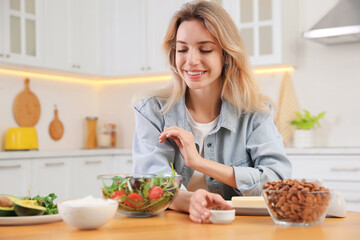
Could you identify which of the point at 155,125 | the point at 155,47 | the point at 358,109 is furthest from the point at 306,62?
the point at 155,125

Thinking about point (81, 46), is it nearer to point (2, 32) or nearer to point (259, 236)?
point (2, 32)

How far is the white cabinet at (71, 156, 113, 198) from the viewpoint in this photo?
14.9 ft

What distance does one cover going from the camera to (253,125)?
213 centimetres

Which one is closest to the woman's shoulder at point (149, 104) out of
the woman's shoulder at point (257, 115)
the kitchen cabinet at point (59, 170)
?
the woman's shoulder at point (257, 115)

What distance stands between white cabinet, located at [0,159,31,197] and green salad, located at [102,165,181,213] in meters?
2.65

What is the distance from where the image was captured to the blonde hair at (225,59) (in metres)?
2.10

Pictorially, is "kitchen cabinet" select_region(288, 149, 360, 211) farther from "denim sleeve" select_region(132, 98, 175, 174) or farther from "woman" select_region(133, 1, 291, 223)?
"denim sleeve" select_region(132, 98, 175, 174)

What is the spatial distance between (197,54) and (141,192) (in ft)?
2.48

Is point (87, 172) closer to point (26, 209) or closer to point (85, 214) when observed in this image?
point (26, 209)

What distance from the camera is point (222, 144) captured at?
2.12m

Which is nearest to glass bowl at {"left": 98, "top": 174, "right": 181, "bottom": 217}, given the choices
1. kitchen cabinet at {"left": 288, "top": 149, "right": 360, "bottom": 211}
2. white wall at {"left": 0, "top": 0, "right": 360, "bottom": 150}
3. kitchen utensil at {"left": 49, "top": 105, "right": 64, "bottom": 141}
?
kitchen cabinet at {"left": 288, "top": 149, "right": 360, "bottom": 211}

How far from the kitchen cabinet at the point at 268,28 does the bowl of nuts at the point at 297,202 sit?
3.14m

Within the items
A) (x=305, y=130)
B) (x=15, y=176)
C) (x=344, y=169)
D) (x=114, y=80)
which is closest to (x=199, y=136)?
(x=344, y=169)

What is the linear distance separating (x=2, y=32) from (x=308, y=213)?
11.4 feet
